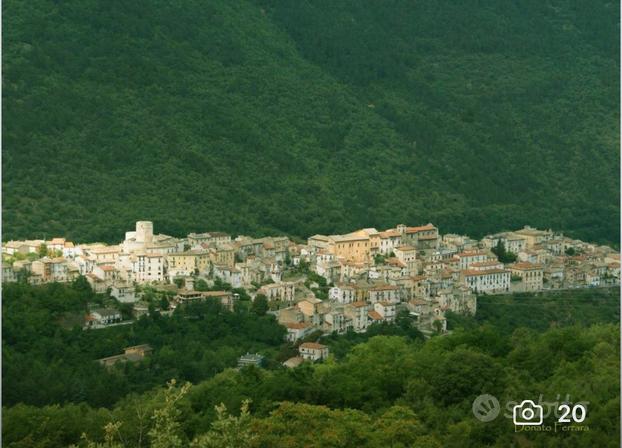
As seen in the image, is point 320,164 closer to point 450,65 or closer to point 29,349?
point 450,65

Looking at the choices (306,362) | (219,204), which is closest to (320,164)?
(219,204)

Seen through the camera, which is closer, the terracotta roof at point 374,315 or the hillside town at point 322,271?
the hillside town at point 322,271

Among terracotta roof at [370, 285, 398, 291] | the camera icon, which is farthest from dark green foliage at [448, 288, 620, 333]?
the camera icon

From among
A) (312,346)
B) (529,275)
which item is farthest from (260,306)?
(529,275)

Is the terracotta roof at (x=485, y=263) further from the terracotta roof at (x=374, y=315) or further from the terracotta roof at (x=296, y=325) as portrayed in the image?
the terracotta roof at (x=296, y=325)

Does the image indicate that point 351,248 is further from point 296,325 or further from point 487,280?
point 296,325

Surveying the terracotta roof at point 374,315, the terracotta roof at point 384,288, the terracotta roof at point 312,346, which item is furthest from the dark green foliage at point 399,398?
the terracotta roof at point 384,288

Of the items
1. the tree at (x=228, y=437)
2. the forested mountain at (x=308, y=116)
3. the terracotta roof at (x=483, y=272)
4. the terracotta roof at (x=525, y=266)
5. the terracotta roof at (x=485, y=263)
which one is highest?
the forested mountain at (x=308, y=116)
